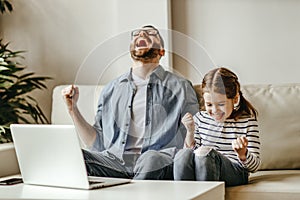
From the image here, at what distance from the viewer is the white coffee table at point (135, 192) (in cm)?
180

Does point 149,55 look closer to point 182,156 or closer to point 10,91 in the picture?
point 182,156

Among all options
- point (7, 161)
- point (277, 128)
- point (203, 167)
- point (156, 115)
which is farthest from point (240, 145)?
point (7, 161)

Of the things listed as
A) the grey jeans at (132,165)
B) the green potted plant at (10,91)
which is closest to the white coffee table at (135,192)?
the grey jeans at (132,165)

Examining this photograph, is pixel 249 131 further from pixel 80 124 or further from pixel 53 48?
pixel 53 48

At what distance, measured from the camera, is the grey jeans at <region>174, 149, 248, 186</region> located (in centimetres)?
224

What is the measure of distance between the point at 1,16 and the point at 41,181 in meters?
1.74

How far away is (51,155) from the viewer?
202 centimetres

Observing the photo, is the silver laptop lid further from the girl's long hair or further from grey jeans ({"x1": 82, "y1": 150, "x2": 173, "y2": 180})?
the girl's long hair

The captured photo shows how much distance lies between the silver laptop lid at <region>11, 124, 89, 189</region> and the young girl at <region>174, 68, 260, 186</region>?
0.43 metres

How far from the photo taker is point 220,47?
3191mm

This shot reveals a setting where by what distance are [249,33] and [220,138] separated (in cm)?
92

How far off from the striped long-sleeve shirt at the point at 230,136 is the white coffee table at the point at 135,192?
0.37 m

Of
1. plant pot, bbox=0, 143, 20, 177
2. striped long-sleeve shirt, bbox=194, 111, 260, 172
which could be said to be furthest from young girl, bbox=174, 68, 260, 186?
plant pot, bbox=0, 143, 20, 177

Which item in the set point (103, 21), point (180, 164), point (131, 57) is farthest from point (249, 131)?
point (103, 21)
